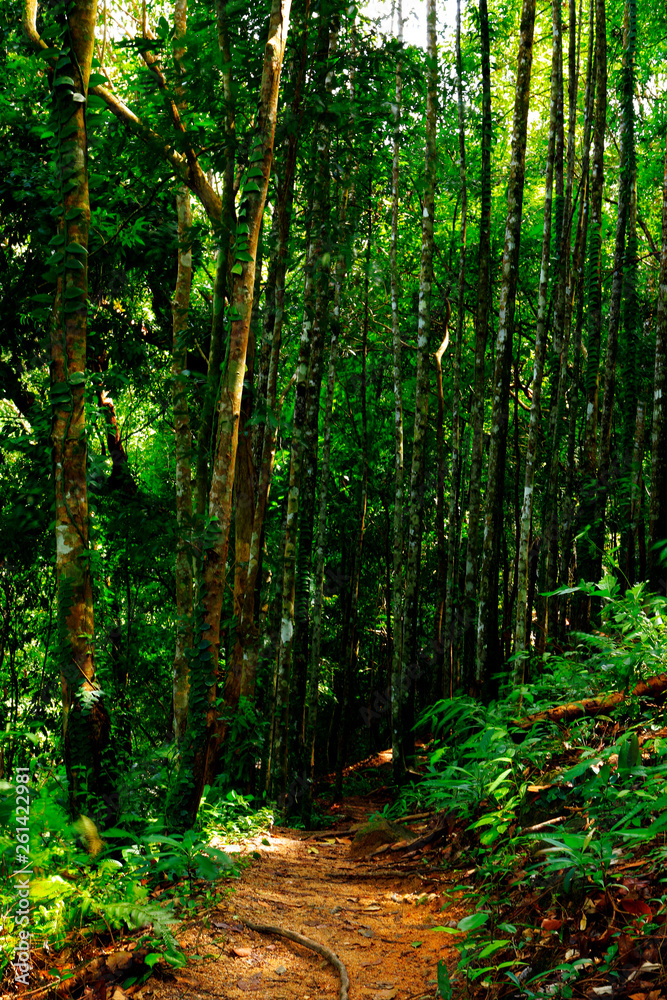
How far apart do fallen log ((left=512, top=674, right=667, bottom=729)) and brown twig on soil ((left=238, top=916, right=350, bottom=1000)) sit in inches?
86.8

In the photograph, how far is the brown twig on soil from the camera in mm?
3352

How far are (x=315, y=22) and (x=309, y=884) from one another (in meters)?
7.35

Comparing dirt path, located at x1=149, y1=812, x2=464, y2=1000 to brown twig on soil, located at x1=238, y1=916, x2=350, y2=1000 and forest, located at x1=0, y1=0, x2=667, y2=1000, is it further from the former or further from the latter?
forest, located at x1=0, y1=0, x2=667, y2=1000

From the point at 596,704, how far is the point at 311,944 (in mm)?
2467

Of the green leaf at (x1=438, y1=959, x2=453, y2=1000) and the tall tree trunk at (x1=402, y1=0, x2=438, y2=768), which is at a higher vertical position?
the tall tree trunk at (x1=402, y1=0, x2=438, y2=768)

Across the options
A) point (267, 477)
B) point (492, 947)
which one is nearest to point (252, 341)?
point (267, 477)

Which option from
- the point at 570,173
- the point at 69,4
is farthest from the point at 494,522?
the point at 69,4

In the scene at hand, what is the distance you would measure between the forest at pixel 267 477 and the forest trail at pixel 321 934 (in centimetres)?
20

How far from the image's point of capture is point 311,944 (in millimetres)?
3740

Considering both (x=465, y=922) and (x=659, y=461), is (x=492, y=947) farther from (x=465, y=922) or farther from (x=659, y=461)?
(x=659, y=461)

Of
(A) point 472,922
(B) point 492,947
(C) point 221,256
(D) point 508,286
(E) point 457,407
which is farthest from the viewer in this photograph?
(E) point 457,407

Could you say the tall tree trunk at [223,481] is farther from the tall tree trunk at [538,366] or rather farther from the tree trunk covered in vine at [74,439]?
the tall tree trunk at [538,366]

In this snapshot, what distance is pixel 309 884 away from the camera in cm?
509

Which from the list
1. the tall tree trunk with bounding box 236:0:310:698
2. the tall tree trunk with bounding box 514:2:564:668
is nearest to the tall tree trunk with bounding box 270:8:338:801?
the tall tree trunk with bounding box 236:0:310:698
